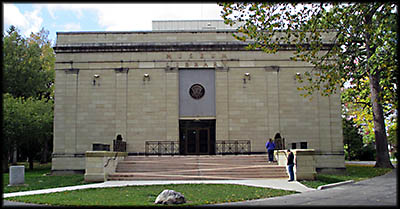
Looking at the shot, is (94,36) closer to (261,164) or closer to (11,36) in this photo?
(11,36)

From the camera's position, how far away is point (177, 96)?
29266mm

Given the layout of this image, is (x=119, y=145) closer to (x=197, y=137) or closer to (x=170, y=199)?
(x=197, y=137)

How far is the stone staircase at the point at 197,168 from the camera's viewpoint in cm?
2158

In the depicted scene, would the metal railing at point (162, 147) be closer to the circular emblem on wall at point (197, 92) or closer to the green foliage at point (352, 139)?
the circular emblem on wall at point (197, 92)

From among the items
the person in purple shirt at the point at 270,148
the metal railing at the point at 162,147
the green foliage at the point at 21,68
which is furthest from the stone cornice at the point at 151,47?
the green foliage at the point at 21,68

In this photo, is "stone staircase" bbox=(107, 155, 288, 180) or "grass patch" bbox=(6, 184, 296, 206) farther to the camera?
"stone staircase" bbox=(107, 155, 288, 180)

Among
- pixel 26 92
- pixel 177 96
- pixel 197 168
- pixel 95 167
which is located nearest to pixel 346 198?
pixel 197 168

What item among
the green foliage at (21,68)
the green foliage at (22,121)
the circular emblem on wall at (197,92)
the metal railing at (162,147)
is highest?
the green foliage at (21,68)

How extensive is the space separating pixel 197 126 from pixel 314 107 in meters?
8.67

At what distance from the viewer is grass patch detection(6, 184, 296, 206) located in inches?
529

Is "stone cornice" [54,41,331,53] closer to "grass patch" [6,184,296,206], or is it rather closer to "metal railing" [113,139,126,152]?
"metal railing" [113,139,126,152]

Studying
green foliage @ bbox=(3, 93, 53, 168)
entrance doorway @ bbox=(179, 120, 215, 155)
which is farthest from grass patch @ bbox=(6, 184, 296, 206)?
green foliage @ bbox=(3, 93, 53, 168)

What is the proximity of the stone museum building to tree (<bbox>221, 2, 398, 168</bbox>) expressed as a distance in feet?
9.21

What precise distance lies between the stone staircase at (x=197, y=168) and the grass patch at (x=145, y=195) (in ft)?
12.0
